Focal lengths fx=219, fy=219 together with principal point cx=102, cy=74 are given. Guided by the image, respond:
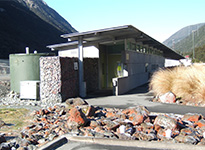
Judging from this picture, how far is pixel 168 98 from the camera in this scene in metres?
10.2

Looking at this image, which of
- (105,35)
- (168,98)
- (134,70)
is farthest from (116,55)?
(168,98)

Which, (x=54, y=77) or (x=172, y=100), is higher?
(x=54, y=77)

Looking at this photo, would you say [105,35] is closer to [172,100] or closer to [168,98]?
[168,98]

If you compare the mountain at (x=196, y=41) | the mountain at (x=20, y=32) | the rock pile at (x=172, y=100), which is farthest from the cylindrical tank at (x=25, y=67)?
the mountain at (x=196, y=41)

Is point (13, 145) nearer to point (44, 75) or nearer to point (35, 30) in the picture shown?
point (44, 75)

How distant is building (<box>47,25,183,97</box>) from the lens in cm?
1254

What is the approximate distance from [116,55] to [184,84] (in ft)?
25.0

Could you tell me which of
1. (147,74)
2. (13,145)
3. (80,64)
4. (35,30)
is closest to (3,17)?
(35,30)

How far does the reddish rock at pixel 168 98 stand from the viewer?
1005 centimetres

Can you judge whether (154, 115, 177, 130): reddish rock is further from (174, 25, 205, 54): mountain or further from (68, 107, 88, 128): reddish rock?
(174, 25, 205, 54): mountain

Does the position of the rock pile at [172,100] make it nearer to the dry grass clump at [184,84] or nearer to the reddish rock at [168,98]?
the reddish rock at [168,98]

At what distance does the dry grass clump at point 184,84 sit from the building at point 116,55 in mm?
2579

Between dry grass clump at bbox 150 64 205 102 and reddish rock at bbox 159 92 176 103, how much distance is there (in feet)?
1.10

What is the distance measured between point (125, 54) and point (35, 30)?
5274cm
